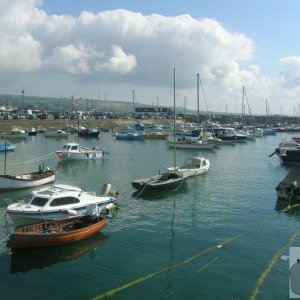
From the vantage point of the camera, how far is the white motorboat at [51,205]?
85.8 feet

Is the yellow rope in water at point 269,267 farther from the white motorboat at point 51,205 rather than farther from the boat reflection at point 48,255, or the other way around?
the white motorboat at point 51,205

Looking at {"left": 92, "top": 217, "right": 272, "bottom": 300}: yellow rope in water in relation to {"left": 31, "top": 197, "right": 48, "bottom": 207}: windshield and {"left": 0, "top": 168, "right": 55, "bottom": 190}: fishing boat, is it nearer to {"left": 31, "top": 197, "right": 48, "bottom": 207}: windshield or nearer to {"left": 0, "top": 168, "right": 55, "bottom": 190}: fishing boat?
{"left": 31, "top": 197, "right": 48, "bottom": 207}: windshield

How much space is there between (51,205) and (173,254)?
336 inches

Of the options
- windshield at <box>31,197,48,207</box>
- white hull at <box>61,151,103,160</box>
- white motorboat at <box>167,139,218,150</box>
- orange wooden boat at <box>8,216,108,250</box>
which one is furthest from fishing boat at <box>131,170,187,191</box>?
white motorboat at <box>167,139,218,150</box>

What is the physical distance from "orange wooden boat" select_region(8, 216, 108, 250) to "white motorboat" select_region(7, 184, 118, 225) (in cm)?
104

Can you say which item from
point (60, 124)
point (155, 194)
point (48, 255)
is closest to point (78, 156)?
point (155, 194)

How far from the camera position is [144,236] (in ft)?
86.4

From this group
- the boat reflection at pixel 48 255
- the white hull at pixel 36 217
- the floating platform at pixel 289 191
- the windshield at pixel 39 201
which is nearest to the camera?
the boat reflection at pixel 48 255

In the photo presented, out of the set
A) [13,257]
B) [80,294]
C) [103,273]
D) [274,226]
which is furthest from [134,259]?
[274,226]

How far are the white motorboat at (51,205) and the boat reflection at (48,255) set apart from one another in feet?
9.75

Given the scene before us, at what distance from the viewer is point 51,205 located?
1065 inches

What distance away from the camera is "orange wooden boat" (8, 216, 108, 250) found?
2286 cm

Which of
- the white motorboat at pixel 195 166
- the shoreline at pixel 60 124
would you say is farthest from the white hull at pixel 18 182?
the shoreline at pixel 60 124

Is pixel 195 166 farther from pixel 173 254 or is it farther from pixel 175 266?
pixel 175 266
